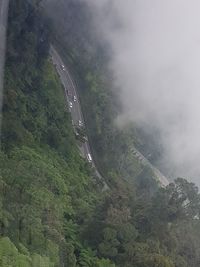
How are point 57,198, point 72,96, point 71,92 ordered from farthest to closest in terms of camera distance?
point 71,92 < point 72,96 < point 57,198

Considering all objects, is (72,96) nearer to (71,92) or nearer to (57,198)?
(71,92)

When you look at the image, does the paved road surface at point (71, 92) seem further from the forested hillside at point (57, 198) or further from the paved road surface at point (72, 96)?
the forested hillside at point (57, 198)

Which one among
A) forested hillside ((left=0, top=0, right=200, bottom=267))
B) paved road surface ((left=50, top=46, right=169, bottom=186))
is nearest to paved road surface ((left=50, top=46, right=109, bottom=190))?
paved road surface ((left=50, top=46, right=169, bottom=186))

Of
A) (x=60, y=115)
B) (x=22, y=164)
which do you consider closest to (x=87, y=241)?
(x=22, y=164)

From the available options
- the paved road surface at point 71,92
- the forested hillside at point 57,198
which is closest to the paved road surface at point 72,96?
the paved road surface at point 71,92

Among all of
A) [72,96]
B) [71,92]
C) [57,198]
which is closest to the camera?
[57,198]

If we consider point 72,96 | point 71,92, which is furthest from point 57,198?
point 71,92

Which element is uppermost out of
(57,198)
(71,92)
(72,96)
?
(71,92)

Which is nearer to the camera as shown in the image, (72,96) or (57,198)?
(57,198)

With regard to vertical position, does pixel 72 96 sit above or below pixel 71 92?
below
